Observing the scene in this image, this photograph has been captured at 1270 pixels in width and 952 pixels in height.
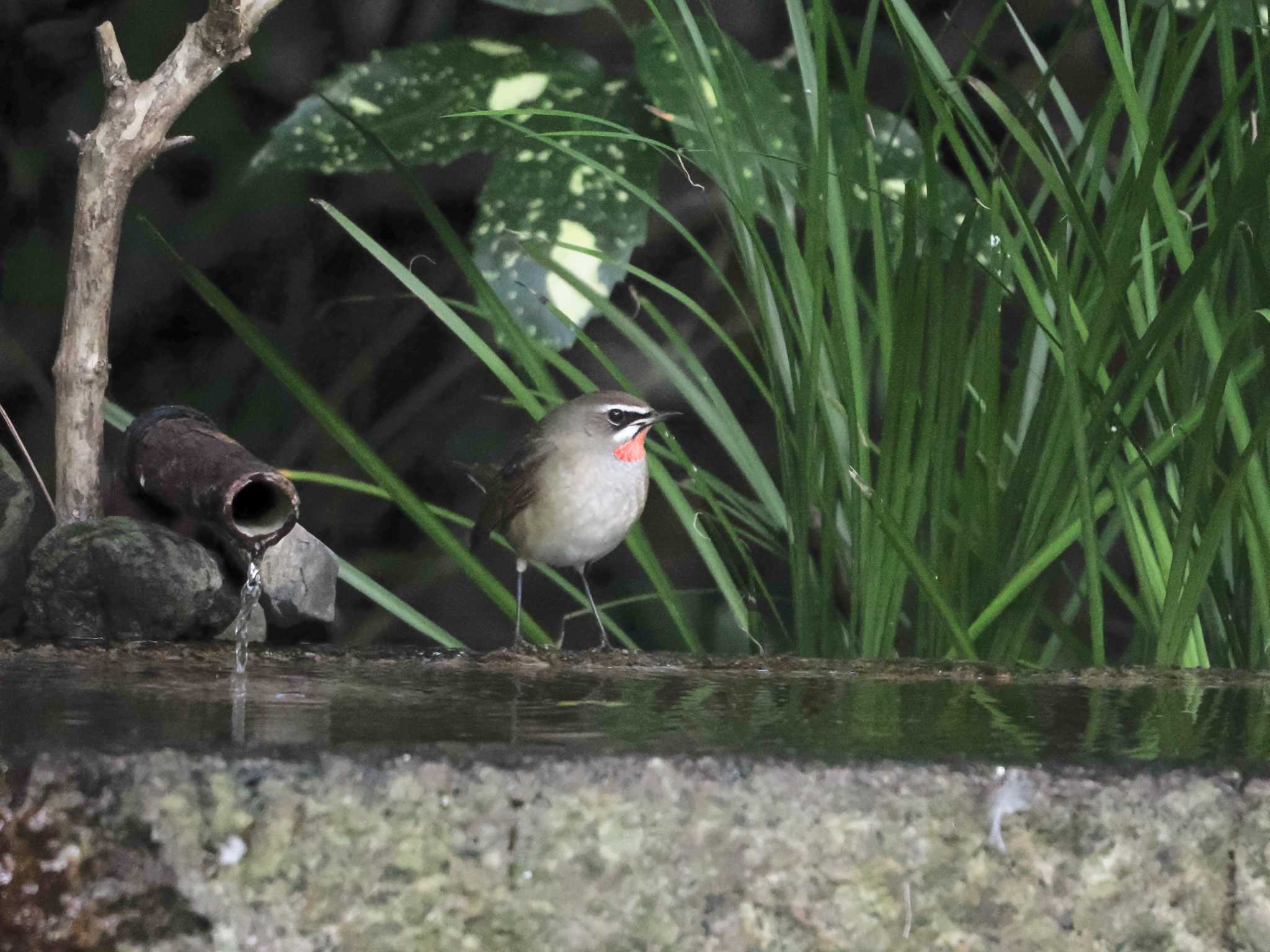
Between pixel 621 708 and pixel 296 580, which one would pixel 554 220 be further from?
pixel 621 708

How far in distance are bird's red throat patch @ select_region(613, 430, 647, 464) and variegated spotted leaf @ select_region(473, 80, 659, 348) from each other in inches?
7.8

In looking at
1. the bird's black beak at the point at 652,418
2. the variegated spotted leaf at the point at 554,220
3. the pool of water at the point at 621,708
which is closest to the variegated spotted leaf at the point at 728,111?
the variegated spotted leaf at the point at 554,220

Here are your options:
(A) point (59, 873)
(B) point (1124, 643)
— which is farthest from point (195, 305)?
(A) point (59, 873)

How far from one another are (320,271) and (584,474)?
1.00m

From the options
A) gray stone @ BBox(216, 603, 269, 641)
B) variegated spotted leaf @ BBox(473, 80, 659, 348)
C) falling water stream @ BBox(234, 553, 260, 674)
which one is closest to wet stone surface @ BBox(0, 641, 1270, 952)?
falling water stream @ BBox(234, 553, 260, 674)

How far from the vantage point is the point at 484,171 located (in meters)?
2.58

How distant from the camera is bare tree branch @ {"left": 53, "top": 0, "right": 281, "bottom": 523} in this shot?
1.59m

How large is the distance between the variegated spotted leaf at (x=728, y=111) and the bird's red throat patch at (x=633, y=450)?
29 centimetres

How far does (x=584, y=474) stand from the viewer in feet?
5.78

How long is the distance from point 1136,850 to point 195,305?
2.03m

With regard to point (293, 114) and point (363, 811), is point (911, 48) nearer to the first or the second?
point (293, 114)

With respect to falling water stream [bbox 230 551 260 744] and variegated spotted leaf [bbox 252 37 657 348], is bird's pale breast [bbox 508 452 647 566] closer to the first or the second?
variegated spotted leaf [bbox 252 37 657 348]

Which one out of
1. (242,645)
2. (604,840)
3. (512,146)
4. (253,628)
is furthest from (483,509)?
(604,840)

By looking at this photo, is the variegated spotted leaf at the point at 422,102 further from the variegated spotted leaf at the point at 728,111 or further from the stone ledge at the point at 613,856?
the stone ledge at the point at 613,856
